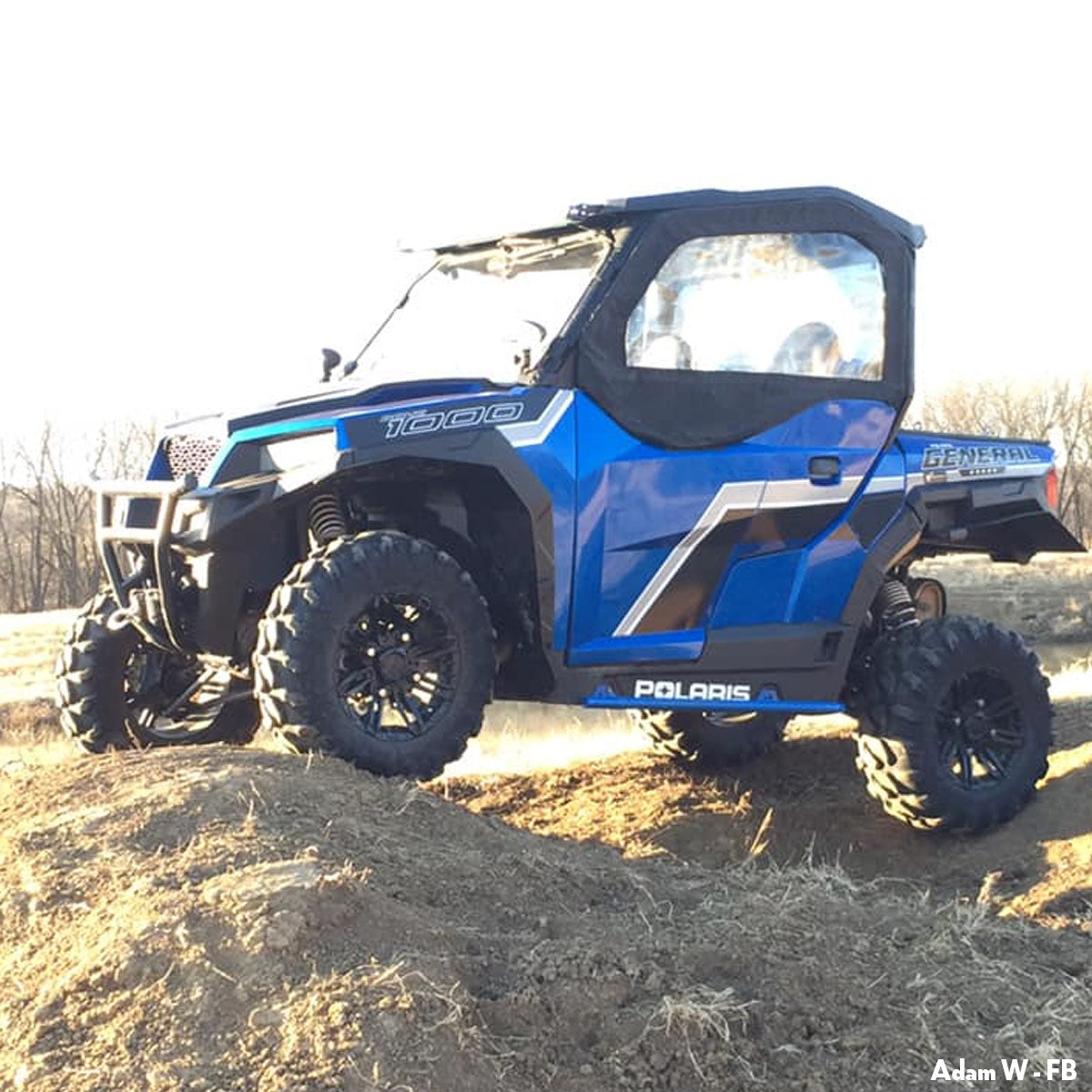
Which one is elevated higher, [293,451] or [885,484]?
[293,451]

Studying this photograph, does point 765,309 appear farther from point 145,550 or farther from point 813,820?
point 145,550

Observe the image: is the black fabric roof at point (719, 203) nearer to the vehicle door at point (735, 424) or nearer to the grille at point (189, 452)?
the vehicle door at point (735, 424)

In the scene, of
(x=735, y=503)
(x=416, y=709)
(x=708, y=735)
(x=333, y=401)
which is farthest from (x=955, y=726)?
(x=333, y=401)

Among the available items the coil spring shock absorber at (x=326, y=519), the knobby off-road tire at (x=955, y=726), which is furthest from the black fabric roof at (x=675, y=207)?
the knobby off-road tire at (x=955, y=726)

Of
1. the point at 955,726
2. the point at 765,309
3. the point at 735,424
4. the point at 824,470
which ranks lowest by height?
the point at 955,726

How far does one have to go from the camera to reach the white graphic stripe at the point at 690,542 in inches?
265

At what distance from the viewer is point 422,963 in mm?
3994

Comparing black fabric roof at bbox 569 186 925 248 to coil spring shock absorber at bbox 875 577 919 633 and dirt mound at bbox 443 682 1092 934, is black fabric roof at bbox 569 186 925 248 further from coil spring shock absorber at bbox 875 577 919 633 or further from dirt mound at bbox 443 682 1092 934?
dirt mound at bbox 443 682 1092 934

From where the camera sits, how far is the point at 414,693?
611 cm

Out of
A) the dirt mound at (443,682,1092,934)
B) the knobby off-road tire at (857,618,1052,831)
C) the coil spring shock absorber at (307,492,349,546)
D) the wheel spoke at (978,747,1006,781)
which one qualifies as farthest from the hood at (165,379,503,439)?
the wheel spoke at (978,747,1006,781)

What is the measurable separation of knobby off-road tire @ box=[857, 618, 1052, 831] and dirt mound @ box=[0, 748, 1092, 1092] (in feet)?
7.05

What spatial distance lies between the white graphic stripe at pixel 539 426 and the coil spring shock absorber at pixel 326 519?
0.75 meters

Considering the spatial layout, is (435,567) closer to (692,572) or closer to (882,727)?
(692,572)

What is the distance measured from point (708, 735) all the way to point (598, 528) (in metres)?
2.84
